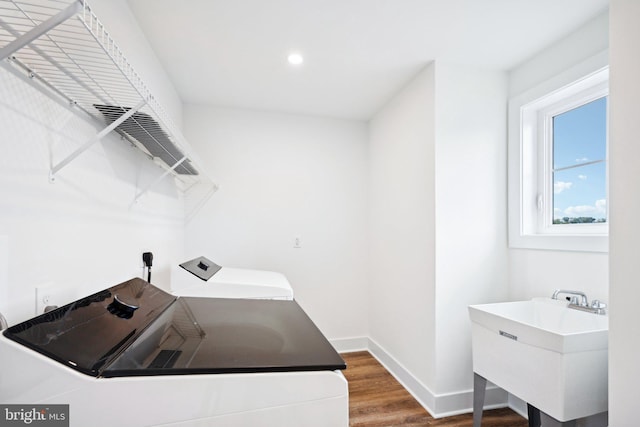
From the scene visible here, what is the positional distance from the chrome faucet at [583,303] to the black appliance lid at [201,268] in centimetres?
209

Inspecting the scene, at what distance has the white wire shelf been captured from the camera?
651 mm

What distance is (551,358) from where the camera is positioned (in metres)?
1.45

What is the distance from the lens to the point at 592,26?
1.77 metres

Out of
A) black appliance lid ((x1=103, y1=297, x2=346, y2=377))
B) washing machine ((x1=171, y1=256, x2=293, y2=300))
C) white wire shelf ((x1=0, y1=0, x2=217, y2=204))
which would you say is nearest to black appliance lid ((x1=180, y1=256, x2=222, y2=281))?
washing machine ((x1=171, y1=256, x2=293, y2=300))

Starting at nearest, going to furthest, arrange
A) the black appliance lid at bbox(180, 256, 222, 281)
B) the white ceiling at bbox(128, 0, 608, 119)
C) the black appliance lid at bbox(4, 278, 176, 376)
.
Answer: the black appliance lid at bbox(4, 278, 176, 376), the white ceiling at bbox(128, 0, 608, 119), the black appliance lid at bbox(180, 256, 222, 281)

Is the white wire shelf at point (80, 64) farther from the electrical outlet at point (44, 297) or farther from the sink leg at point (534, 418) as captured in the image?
the sink leg at point (534, 418)

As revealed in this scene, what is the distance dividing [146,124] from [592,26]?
2.34m

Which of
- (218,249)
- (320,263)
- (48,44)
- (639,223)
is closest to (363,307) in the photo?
(320,263)

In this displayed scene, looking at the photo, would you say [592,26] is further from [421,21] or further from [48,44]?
[48,44]

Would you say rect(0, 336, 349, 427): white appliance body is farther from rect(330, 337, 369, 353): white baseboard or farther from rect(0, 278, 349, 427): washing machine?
rect(330, 337, 369, 353): white baseboard

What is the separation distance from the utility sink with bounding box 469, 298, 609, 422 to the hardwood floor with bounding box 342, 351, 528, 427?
0.50 metres

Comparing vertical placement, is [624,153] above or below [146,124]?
below

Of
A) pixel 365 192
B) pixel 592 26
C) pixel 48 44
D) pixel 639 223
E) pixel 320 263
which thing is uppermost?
pixel 592 26

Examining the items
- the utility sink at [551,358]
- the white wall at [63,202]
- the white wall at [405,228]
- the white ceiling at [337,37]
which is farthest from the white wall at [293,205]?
the utility sink at [551,358]
